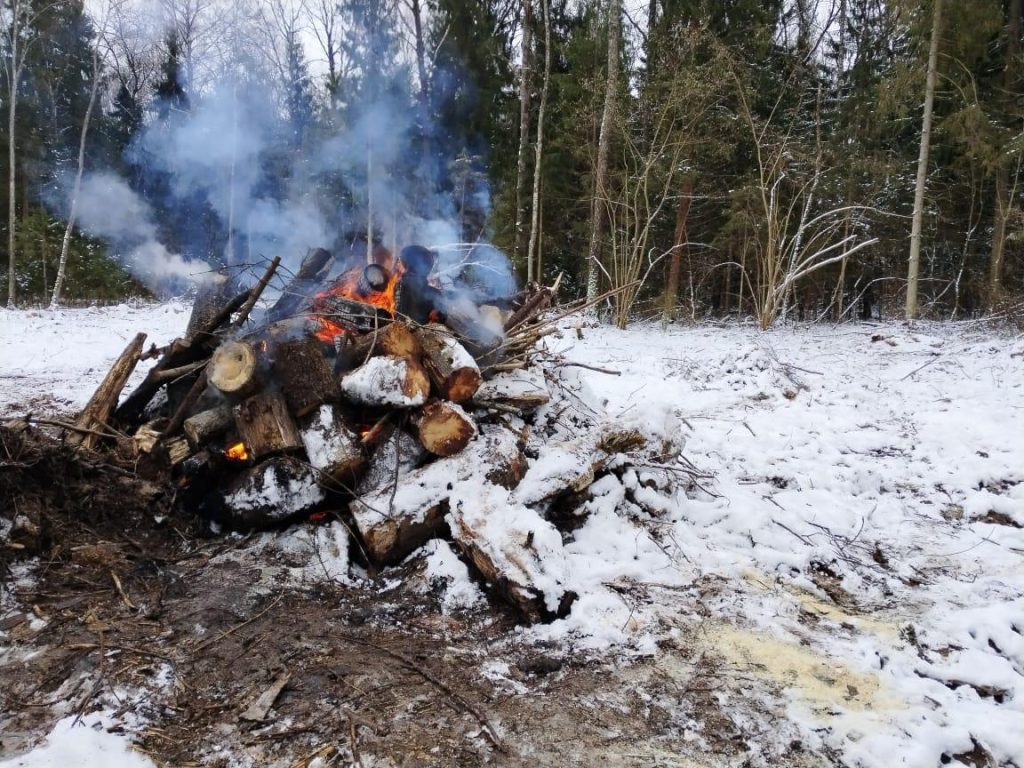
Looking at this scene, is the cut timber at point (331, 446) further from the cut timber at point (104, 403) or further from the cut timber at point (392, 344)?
the cut timber at point (104, 403)

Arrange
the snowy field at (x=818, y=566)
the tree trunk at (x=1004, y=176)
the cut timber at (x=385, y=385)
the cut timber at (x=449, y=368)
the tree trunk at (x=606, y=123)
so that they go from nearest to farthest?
the snowy field at (x=818, y=566)
the cut timber at (x=385, y=385)
the cut timber at (x=449, y=368)
the tree trunk at (x=1004, y=176)
the tree trunk at (x=606, y=123)

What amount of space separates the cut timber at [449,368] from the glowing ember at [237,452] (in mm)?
1303

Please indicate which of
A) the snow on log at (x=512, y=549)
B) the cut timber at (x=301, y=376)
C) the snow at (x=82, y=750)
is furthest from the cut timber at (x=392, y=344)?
the snow at (x=82, y=750)

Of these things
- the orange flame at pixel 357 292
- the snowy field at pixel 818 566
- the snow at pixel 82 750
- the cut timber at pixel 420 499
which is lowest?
the snowy field at pixel 818 566

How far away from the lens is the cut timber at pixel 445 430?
12.2 feet

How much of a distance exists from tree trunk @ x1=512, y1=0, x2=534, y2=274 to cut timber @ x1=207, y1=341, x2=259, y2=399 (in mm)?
12069

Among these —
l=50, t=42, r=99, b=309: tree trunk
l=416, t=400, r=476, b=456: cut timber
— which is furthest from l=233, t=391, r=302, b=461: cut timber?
l=50, t=42, r=99, b=309: tree trunk

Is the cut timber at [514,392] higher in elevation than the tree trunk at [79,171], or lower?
lower

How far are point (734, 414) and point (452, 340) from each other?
407 centimetres

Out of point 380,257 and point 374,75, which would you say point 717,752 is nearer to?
point 380,257

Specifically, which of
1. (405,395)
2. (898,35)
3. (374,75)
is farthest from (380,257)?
(898,35)

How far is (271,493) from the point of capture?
3.48 metres

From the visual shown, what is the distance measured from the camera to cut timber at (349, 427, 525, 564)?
3.32 m

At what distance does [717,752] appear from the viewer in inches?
82.0
